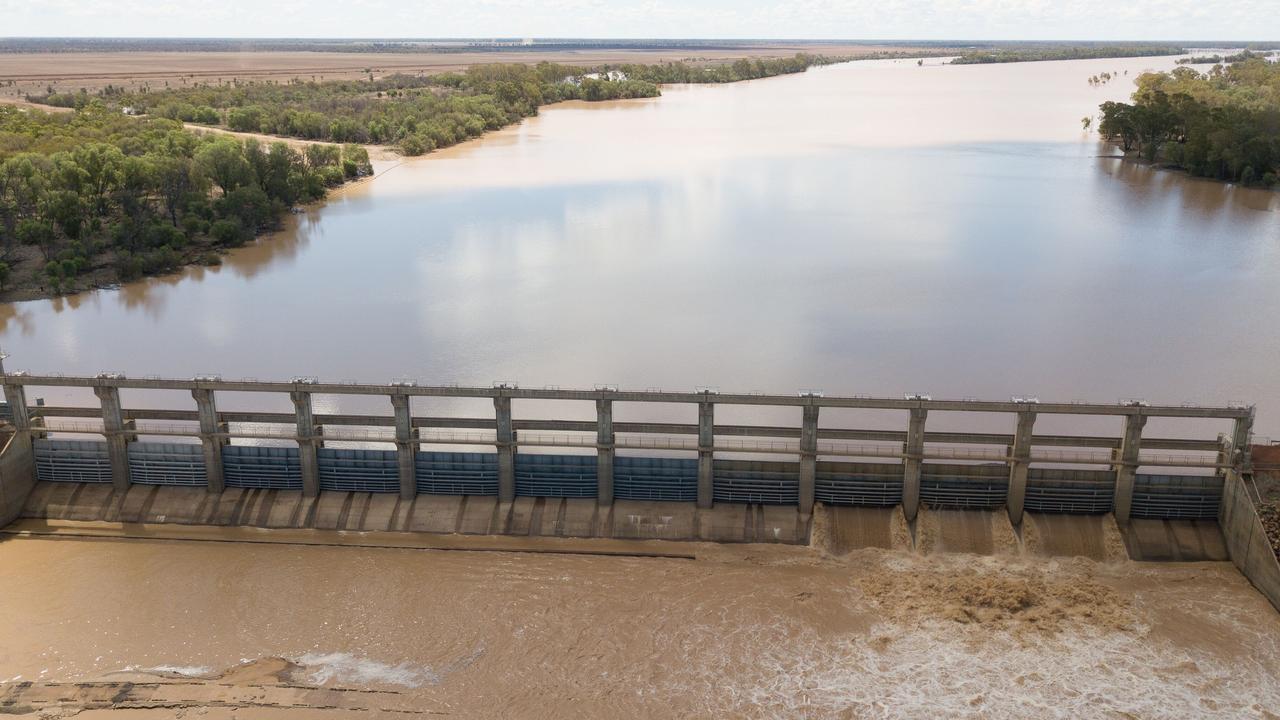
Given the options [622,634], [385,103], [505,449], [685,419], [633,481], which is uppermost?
[385,103]

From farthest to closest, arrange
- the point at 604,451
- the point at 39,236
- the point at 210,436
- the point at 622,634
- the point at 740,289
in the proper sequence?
the point at 39,236 < the point at 740,289 < the point at 210,436 < the point at 604,451 < the point at 622,634

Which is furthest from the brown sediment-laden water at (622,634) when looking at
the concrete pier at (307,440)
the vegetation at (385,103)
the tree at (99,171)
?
the vegetation at (385,103)

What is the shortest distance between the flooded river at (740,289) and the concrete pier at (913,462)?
8145mm

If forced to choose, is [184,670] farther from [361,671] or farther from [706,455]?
[706,455]

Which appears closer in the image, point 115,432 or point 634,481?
point 634,481

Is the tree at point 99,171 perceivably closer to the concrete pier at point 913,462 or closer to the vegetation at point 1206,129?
the concrete pier at point 913,462

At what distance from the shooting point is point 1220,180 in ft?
226

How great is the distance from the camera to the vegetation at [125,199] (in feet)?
144

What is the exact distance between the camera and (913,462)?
856 inches

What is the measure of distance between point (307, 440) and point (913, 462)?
13593 millimetres

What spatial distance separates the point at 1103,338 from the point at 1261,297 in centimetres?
1016

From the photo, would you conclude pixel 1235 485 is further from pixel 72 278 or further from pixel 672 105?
pixel 672 105

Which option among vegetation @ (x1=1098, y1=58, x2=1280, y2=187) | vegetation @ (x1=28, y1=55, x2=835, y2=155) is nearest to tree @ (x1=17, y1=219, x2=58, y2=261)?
vegetation @ (x1=28, y1=55, x2=835, y2=155)

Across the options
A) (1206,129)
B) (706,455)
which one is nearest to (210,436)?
(706,455)
